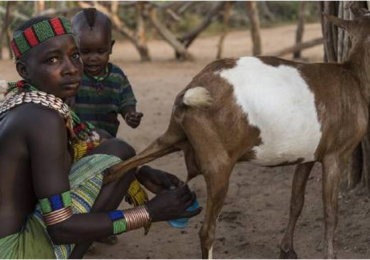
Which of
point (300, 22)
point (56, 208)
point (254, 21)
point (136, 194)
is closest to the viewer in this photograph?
point (56, 208)

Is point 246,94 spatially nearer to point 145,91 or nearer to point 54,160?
point 54,160

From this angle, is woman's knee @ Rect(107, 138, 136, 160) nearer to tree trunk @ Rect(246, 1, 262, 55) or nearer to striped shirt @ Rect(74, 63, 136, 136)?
striped shirt @ Rect(74, 63, 136, 136)

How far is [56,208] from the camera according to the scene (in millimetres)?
2555

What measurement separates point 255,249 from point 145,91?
6066mm

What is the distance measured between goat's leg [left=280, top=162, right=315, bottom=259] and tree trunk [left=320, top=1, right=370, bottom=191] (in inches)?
30.3

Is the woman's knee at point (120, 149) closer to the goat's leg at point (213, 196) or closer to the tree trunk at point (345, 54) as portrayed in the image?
the goat's leg at point (213, 196)

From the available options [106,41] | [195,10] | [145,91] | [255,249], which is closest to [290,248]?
[255,249]

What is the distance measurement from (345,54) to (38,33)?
2.71 m

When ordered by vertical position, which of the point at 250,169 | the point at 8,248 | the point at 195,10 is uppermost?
the point at 8,248

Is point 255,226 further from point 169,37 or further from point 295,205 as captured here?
point 169,37

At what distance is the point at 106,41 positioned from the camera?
4070 millimetres

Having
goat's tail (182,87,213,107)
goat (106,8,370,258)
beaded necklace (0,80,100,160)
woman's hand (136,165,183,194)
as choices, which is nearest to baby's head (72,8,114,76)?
goat (106,8,370,258)

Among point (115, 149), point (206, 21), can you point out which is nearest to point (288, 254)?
point (115, 149)

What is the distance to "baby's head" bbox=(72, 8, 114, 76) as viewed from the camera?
4.02m
